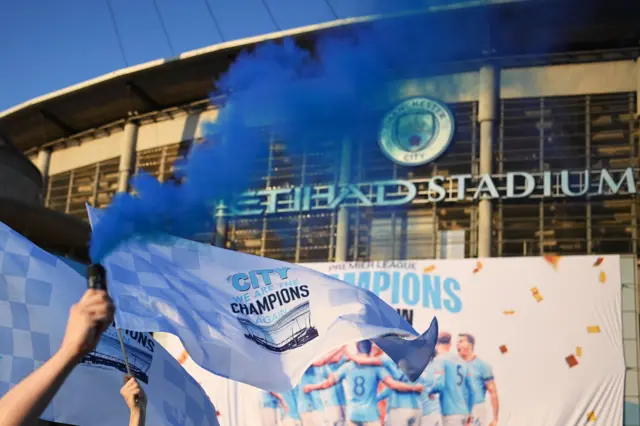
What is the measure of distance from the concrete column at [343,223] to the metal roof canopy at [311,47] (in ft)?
10.5

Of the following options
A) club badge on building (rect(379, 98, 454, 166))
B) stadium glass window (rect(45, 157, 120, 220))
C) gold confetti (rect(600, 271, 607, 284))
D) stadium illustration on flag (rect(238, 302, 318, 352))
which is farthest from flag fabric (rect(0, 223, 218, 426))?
stadium glass window (rect(45, 157, 120, 220))

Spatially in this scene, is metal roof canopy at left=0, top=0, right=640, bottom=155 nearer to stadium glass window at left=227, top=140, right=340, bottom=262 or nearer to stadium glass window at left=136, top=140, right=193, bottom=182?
stadium glass window at left=136, top=140, right=193, bottom=182

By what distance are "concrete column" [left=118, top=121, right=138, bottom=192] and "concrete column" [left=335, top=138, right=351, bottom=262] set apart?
783 centimetres

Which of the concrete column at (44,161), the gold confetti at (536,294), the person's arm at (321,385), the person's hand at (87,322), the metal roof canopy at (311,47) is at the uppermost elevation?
the metal roof canopy at (311,47)

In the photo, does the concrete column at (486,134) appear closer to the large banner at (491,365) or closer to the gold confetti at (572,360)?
the large banner at (491,365)

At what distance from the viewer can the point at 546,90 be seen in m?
23.7

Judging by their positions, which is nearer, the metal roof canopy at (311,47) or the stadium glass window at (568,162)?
the metal roof canopy at (311,47)

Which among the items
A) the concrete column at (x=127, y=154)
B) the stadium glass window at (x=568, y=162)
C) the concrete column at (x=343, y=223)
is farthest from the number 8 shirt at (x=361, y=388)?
the concrete column at (x=127, y=154)

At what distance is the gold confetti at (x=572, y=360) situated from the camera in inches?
717

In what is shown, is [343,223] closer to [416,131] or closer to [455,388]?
[416,131]

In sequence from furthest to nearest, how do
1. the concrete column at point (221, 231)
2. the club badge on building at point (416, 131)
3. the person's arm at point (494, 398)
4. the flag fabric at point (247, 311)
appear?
the concrete column at point (221, 231), the club badge on building at point (416, 131), the person's arm at point (494, 398), the flag fabric at point (247, 311)

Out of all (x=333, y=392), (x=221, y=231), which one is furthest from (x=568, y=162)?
(x=221, y=231)

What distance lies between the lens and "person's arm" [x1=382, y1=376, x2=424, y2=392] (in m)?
18.3

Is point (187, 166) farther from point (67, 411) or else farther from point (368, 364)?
point (368, 364)
